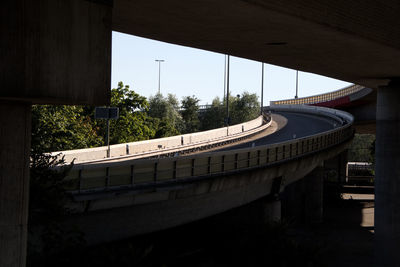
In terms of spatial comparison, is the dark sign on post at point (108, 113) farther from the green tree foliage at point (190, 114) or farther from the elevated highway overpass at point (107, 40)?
the green tree foliage at point (190, 114)

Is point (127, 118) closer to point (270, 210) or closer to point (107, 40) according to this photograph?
point (270, 210)

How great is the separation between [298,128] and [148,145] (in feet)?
78.5

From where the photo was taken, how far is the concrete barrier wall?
26.7 m

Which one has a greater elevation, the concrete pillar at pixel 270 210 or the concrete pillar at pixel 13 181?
the concrete pillar at pixel 13 181

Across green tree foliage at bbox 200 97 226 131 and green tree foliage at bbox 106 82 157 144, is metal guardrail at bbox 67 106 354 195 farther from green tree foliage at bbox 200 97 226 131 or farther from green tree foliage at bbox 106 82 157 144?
green tree foliage at bbox 200 97 226 131

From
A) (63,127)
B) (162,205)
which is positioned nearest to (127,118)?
(63,127)

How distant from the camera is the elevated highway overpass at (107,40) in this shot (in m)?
7.01

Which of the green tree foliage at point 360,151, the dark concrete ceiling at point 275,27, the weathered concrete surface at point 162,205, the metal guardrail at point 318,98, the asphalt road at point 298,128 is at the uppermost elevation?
the metal guardrail at point 318,98

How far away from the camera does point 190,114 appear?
11400 centimetres

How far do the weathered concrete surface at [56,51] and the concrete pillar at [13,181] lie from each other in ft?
1.75

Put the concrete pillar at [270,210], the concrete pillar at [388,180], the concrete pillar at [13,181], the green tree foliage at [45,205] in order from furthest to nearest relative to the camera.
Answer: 1. the concrete pillar at [270,210]
2. the concrete pillar at [388,180]
3. the green tree foliage at [45,205]
4. the concrete pillar at [13,181]

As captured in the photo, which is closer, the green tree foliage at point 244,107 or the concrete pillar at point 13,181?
the concrete pillar at point 13,181

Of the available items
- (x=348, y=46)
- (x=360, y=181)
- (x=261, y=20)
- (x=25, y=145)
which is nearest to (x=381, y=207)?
(x=348, y=46)

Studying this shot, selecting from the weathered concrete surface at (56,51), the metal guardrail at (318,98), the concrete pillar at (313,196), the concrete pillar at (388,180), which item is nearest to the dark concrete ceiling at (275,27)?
the weathered concrete surface at (56,51)
